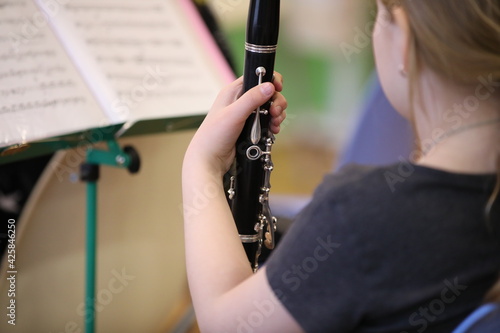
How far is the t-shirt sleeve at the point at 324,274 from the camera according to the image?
1.88ft

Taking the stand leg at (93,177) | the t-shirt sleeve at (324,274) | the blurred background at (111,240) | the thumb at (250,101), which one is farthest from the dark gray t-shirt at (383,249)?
the stand leg at (93,177)

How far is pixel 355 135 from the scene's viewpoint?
1.37 meters

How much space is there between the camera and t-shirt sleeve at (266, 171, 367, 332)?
0.57 m

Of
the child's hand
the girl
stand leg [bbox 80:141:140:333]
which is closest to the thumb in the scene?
the child's hand

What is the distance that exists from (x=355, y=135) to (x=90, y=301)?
0.66m

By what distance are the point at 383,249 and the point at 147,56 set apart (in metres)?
0.73

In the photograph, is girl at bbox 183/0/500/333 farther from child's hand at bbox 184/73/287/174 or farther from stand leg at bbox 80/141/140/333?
stand leg at bbox 80/141/140/333

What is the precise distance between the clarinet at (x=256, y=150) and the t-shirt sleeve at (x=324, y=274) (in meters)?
0.16

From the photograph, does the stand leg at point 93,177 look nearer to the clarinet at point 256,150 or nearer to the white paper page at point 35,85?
the white paper page at point 35,85

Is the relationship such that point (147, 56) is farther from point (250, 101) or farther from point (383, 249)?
point (383, 249)

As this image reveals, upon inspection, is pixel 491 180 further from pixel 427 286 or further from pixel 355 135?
pixel 355 135

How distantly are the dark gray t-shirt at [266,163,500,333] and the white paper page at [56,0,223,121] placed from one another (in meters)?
0.56

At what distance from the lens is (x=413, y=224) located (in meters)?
0.57

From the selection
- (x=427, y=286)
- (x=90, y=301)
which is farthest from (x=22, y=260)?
(x=427, y=286)
